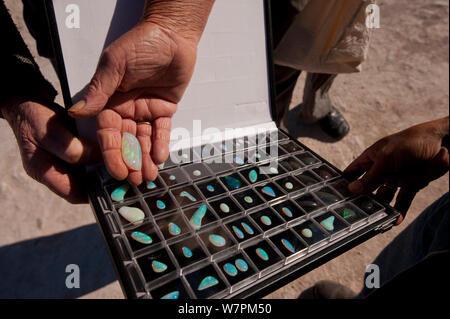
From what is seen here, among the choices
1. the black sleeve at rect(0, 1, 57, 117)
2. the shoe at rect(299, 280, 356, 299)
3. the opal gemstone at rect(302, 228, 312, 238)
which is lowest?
the shoe at rect(299, 280, 356, 299)

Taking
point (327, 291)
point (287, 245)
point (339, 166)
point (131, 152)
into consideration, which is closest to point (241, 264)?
point (287, 245)

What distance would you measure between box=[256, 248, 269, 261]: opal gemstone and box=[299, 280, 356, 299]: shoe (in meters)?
0.95

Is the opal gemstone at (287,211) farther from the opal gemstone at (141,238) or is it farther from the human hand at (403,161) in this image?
the opal gemstone at (141,238)

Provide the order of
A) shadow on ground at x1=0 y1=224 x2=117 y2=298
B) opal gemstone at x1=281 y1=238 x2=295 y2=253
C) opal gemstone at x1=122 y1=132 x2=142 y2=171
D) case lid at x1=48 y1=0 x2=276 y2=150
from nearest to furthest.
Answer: opal gemstone at x1=281 y1=238 x2=295 y2=253
opal gemstone at x1=122 y1=132 x2=142 y2=171
case lid at x1=48 y1=0 x2=276 y2=150
shadow on ground at x1=0 y1=224 x2=117 y2=298

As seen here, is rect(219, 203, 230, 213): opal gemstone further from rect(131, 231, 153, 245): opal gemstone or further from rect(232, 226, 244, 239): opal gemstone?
rect(131, 231, 153, 245): opal gemstone

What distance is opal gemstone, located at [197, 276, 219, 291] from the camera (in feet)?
2.15

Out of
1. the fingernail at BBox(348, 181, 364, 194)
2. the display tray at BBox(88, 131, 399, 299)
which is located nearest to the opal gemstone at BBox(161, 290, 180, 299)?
the display tray at BBox(88, 131, 399, 299)

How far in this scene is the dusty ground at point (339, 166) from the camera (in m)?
1.40

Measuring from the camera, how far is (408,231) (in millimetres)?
1204

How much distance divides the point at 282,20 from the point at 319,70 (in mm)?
322

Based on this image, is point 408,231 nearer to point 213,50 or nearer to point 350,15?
point 350,15

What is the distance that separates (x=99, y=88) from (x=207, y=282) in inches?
24.1

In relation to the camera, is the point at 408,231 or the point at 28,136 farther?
the point at 408,231
